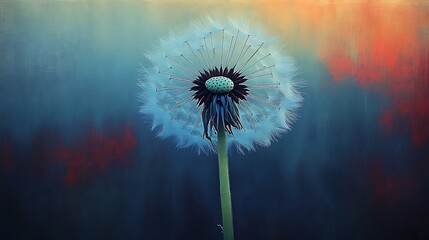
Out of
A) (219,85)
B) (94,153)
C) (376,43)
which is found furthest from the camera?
(376,43)

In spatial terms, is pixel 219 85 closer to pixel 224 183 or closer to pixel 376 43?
pixel 224 183

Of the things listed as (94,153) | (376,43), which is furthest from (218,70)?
(376,43)

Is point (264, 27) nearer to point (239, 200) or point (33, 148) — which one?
point (239, 200)

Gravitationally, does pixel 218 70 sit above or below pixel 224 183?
above

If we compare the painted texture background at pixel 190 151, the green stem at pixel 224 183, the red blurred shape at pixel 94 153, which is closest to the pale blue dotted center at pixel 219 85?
the green stem at pixel 224 183

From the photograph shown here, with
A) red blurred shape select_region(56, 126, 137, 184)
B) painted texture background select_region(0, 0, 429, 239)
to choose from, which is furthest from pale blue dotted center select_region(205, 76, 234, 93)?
red blurred shape select_region(56, 126, 137, 184)

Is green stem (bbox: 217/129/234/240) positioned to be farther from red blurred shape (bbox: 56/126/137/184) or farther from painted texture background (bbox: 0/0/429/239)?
red blurred shape (bbox: 56/126/137/184)

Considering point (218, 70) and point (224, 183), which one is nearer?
point (224, 183)

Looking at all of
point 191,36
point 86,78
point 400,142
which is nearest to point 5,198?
point 86,78
